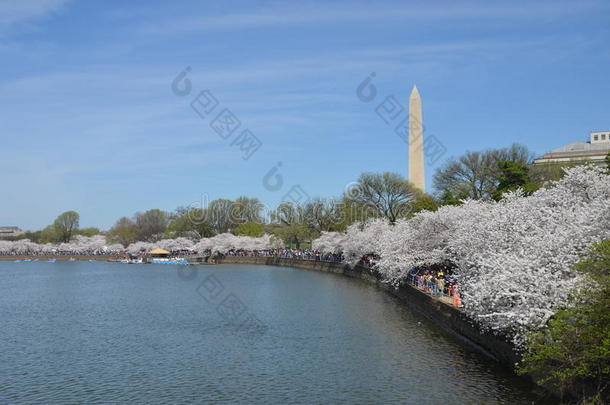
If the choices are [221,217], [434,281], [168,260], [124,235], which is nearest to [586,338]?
[434,281]

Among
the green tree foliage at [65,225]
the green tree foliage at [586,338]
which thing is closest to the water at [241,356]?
the green tree foliage at [586,338]

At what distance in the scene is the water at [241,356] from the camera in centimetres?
1866

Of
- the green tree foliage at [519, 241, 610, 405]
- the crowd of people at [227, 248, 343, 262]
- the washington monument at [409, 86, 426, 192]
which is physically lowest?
the green tree foliage at [519, 241, 610, 405]

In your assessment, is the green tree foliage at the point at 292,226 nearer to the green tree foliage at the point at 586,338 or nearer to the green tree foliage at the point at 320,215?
the green tree foliage at the point at 320,215

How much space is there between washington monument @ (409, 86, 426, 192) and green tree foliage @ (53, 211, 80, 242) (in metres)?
119

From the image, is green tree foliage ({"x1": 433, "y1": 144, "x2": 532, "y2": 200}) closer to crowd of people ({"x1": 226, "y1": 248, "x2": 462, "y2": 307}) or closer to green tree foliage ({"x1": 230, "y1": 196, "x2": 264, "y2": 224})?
crowd of people ({"x1": 226, "y1": 248, "x2": 462, "y2": 307})

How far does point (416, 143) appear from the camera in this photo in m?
72.8

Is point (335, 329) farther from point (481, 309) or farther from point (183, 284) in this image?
point (183, 284)

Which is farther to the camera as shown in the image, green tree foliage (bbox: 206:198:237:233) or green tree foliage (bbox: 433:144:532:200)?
green tree foliage (bbox: 206:198:237:233)

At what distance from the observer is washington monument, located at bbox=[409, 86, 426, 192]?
2785 inches

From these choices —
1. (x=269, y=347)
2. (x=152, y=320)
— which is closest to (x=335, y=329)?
(x=269, y=347)

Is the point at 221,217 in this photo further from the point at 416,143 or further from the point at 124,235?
the point at 416,143

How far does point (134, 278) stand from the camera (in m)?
67.9

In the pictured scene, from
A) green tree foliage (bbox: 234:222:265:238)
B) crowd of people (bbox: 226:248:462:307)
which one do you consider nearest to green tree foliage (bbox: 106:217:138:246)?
green tree foliage (bbox: 234:222:265:238)
